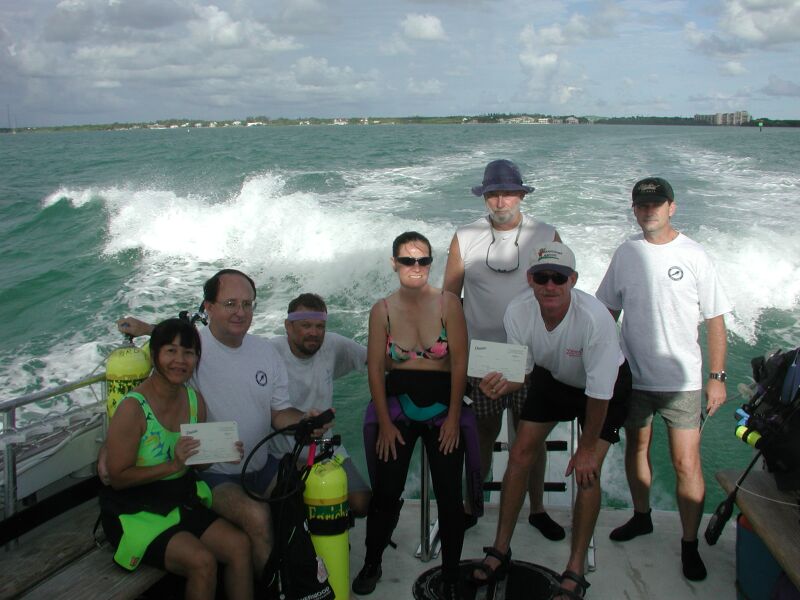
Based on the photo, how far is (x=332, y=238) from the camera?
13742 millimetres

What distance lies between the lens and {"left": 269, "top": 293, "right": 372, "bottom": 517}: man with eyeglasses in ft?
12.0

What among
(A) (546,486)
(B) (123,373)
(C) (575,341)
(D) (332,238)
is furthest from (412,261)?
(D) (332,238)

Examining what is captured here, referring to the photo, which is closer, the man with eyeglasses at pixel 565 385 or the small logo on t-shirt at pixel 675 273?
the man with eyeglasses at pixel 565 385

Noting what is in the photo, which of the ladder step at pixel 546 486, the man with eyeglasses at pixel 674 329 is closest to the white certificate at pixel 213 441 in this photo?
the ladder step at pixel 546 486

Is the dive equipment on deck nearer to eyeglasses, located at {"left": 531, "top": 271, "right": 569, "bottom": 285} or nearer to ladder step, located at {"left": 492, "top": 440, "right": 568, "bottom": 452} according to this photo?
eyeglasses, located at {"left": 531, "top": 271, "right": 569, "bottom": 285}

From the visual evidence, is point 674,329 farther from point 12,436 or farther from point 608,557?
point 12,436

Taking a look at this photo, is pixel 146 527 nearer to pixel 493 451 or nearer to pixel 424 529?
pixel 424 529

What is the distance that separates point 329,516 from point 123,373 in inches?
45.0

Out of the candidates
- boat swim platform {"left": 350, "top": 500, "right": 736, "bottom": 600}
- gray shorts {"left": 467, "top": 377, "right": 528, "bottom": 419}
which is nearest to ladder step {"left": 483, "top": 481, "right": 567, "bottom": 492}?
boat swim platform {"left": 350, "top": 500, "right": 736, "bottom": 600}

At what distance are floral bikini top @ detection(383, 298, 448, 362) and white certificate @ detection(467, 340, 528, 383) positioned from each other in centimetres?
22

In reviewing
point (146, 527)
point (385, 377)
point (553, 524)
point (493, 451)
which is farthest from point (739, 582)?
point (146, 527)

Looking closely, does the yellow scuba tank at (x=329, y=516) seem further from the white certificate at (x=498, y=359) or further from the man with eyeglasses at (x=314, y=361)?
the white certificate at (x=498, y=359)

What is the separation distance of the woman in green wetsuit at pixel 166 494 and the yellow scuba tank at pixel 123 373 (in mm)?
230

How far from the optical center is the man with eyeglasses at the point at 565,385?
3.07 metres
